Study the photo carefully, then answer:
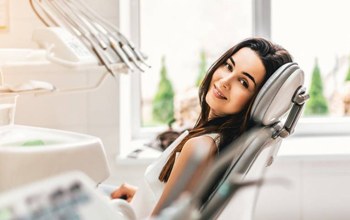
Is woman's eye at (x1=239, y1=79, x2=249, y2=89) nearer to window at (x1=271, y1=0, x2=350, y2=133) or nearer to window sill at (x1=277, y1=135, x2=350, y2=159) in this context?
window sill at (x1=277, y1=135, x2=350, y2=159)

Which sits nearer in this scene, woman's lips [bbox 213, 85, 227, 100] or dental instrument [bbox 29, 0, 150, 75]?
dental instrument [bbox 29, 0, 150, 75]

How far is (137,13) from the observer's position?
2.32 metres

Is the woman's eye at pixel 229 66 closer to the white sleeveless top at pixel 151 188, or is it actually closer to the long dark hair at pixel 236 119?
the long dark hair at pixel 236 119

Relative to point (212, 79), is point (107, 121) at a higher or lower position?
lower

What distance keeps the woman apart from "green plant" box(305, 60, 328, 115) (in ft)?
4.28

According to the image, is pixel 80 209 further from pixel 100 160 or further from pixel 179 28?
pixel 179 28

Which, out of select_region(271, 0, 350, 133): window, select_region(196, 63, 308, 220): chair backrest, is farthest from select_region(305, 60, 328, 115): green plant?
select_region(196, 63, 308, 220): chair backrest

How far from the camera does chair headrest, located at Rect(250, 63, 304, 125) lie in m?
1.01

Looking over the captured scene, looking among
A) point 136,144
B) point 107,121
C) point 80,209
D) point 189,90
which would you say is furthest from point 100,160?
point 189,90

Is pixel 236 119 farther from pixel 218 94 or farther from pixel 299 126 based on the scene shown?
pixel 299 126

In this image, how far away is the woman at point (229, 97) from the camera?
110cm

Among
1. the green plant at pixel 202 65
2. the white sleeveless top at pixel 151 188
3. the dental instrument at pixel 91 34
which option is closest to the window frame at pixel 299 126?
the green plant at pixel 202 65

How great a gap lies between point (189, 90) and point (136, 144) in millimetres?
355

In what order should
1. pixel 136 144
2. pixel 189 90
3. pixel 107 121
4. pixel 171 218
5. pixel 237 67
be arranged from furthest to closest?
Answer: pixel 189 90, pixel 136 144, pixel 107 121, pixel 237 67, pixel 171 218
